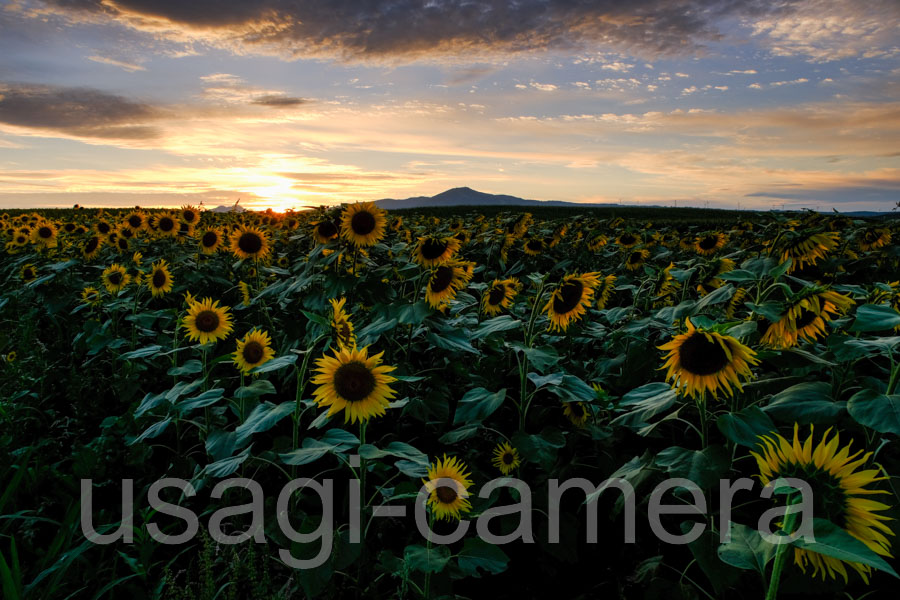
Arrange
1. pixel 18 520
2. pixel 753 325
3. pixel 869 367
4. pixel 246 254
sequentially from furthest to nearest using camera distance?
pixel 246 254, pixel 18 520, pixel 869 367, pixel 753 325

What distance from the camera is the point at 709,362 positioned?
1.82m

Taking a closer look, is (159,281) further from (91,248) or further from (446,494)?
(446,494)

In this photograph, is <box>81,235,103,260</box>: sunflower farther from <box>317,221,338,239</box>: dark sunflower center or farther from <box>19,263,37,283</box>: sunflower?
<box>317,221,338,239</box>: dark sunflower center

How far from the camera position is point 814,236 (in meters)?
2.52

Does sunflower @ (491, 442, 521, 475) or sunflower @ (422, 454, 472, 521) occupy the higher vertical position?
sunflower @ (422, 454, 472, 521)

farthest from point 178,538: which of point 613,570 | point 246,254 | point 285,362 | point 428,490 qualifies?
point 246,254

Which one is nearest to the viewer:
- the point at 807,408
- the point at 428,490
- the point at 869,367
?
the point at 807,408

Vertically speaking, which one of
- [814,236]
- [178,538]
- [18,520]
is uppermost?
[814,236]

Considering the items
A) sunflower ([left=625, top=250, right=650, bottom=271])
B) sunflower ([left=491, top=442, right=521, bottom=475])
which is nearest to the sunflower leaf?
sunflower ([left=491, top=442, right=521, bottom=475])

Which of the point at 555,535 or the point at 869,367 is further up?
the point at 869,367

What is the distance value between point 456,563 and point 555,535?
46cm

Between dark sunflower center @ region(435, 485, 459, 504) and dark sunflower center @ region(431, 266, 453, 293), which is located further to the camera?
dark sunflower center @ region(431, 266, 453, 293)

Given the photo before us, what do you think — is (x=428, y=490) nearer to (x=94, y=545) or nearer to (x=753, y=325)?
(x=753, y=325)

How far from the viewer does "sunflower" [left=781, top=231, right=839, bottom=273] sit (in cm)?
251
